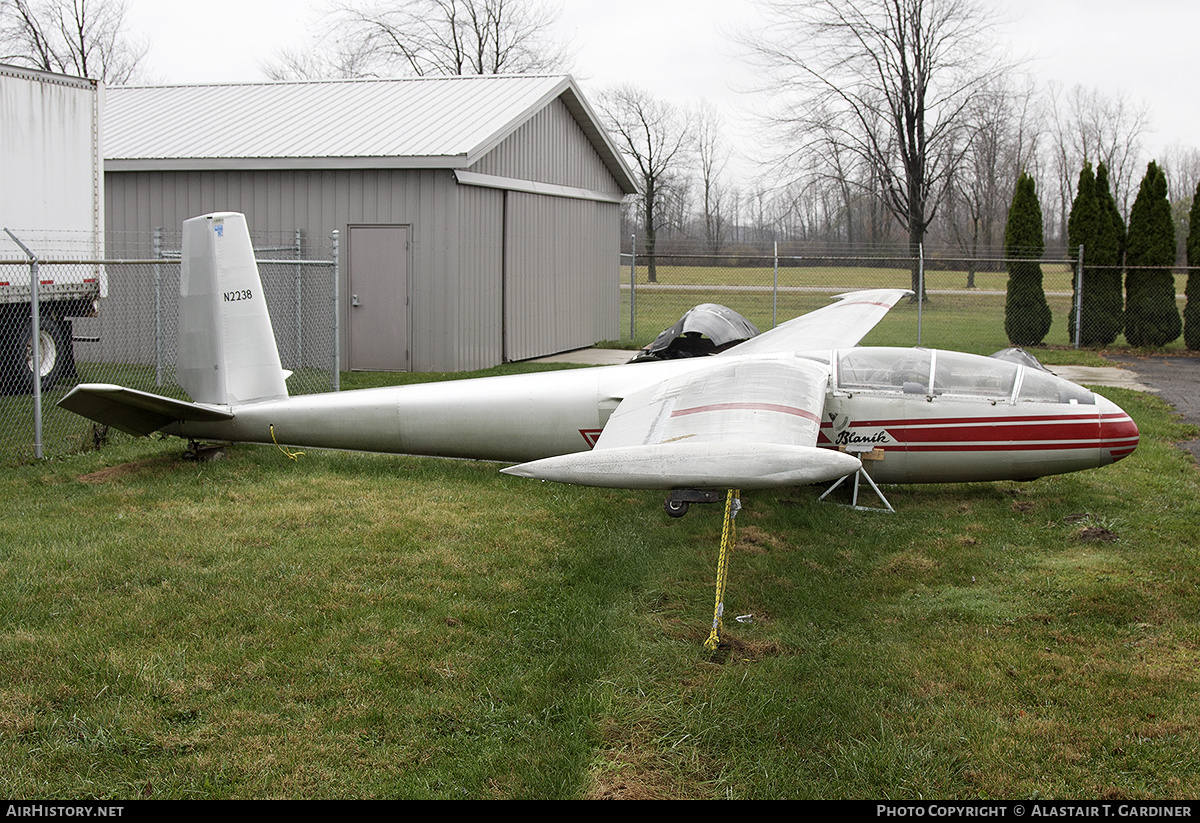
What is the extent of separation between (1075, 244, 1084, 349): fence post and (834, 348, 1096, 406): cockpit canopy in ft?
49.6

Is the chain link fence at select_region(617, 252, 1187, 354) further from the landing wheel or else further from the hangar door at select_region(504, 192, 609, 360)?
the landing wheel

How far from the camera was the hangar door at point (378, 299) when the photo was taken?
53.0 feet

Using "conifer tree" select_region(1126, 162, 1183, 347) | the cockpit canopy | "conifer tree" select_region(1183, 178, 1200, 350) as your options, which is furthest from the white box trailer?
"conifer tree" select_region(1183, 178, 1200, 350)

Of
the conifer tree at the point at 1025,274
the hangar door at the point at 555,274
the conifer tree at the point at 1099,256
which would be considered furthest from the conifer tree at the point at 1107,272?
the hangar door at the point at 555,274

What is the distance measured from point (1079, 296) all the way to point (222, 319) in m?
19.5

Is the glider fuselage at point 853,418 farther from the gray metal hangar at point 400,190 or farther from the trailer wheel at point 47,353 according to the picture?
the gray metal hangar at point 400,190

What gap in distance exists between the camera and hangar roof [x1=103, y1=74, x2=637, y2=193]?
16.0 metres

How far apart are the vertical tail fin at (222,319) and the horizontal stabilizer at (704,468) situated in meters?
5.50

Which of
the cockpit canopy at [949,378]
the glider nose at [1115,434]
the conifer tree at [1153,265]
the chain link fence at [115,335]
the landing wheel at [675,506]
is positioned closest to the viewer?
the landing wheel at [675,506]

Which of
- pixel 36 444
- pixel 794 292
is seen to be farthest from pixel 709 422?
pixel 794 292

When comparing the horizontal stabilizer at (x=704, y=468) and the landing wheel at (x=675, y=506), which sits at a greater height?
the horizontal stabilizer at (x=704, y=468)

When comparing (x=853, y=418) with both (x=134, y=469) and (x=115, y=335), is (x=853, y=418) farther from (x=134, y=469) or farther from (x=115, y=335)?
(x=115, y=335)

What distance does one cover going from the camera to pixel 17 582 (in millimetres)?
6219

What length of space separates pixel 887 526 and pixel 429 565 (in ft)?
12.5
